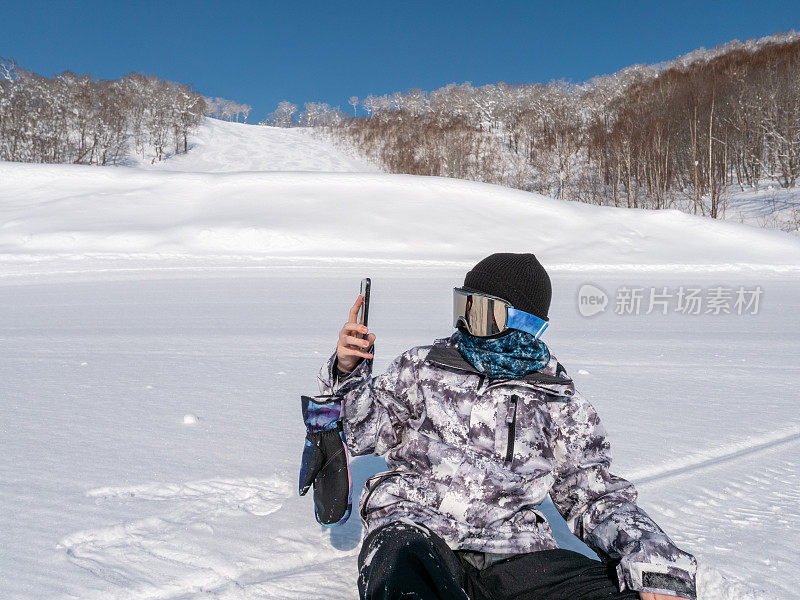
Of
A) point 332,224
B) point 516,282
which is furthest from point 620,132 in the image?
point 516,282

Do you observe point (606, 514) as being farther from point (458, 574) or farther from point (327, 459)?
point (327, 459)

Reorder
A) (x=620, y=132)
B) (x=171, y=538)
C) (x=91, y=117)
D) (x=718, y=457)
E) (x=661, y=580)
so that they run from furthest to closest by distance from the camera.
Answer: (x=91, y=117) < (x=620, y=132) < (x=718, y=457) < (x=171, y=538) < (x=661, y=580)

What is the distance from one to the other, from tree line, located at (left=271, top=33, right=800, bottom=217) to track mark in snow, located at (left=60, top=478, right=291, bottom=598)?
73.1 ft

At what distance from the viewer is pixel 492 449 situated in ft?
5.02

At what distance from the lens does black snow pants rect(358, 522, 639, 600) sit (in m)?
1.20

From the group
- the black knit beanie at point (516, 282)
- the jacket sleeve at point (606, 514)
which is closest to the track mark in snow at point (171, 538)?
the jacket sleeve at point (606, 514)

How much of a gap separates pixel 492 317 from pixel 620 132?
26768mm

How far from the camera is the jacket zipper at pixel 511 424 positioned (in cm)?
153

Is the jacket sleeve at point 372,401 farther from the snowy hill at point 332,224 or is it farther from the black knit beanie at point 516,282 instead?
the snowy hill at point 332,224

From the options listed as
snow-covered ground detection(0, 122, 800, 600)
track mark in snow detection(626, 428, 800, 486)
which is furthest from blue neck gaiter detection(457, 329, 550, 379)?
track mark in snow detection(626, 428, 800, 486)

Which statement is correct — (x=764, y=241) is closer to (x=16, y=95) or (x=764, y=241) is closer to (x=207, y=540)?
(x=207, y=540)

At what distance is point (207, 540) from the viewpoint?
6.20 feet

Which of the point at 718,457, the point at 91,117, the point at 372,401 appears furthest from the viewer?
the point at 91,117

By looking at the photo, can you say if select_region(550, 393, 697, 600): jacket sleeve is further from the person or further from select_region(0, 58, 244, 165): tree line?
select_region(0, 58, 244, 165): tree line
